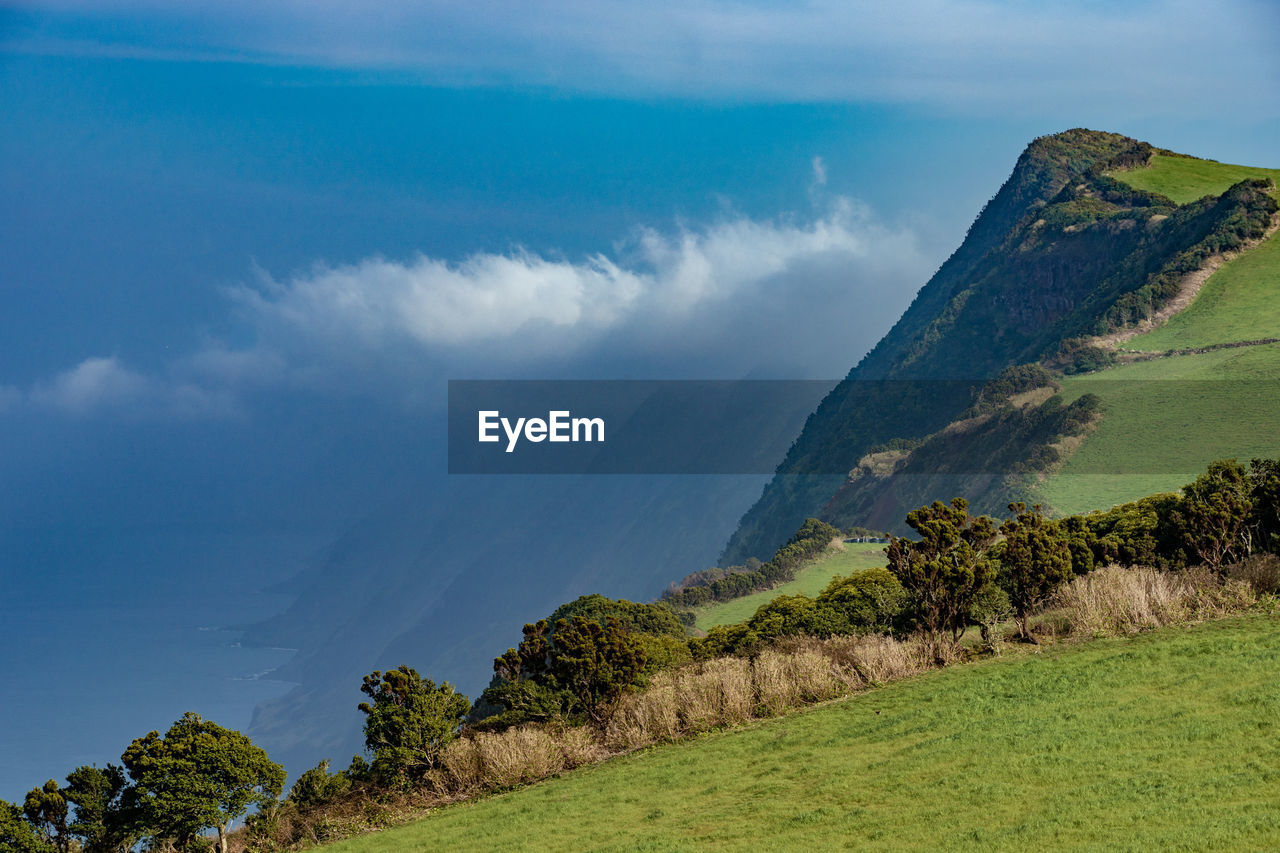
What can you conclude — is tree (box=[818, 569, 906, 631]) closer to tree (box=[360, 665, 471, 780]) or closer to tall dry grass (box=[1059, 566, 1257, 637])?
tall dry grass (box=[1059, 566, 1257, 637])

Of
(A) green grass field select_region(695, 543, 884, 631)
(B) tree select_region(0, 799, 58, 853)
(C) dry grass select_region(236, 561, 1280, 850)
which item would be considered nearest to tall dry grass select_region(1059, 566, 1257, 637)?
(C) dry grass select_region(236, 561, 1280, 850)

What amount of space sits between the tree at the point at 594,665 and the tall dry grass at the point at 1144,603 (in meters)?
15.3

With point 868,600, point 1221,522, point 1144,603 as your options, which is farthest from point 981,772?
point 868,600

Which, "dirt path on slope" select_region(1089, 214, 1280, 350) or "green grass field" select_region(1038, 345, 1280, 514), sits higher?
"dirt path on slope" select_region(1089, 214, 1280, 350)

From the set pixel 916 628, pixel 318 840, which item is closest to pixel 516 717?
pixel 318 840

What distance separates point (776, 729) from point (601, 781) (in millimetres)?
5339

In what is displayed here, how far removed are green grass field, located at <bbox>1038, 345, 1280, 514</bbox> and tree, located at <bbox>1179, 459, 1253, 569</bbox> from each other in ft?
205

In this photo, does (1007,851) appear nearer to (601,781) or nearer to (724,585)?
(601,781)

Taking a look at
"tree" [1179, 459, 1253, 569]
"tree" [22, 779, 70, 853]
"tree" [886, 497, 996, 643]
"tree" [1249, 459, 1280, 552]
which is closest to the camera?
"tree" [22, 779, 70, 853]

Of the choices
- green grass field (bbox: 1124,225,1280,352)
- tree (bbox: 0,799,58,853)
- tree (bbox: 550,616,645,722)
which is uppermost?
green grass field (bbox: 1124,225,1280,352)

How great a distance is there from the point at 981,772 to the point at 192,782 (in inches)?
909

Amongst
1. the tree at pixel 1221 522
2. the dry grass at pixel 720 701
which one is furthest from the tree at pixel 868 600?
the tree at pixel 1221 522

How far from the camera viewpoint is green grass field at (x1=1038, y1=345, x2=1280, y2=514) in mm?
103875

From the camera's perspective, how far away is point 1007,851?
16.7m
